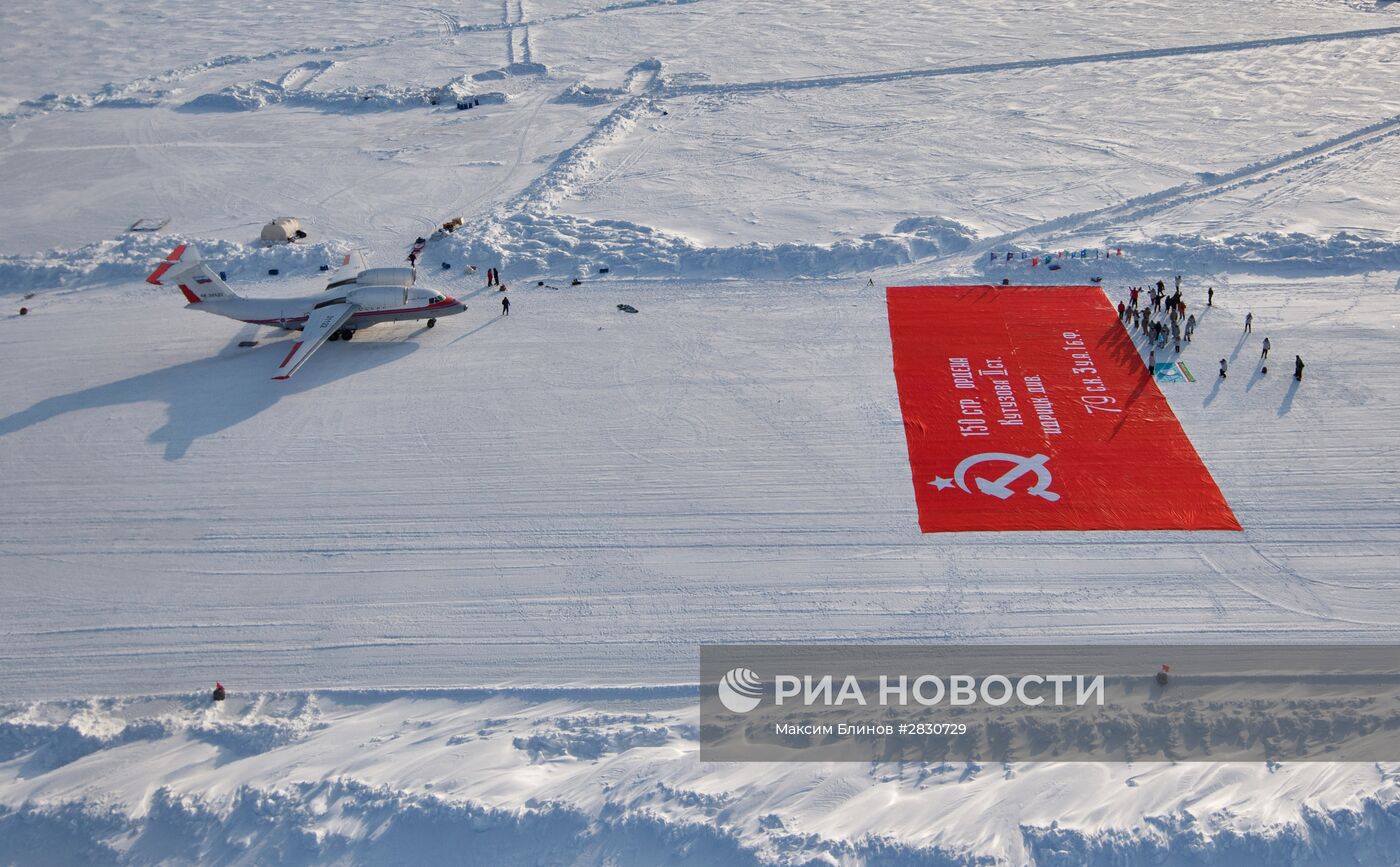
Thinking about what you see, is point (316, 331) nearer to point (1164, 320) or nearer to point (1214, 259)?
point (1164, 320)

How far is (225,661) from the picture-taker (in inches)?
862

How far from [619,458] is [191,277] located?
15615 millimetres

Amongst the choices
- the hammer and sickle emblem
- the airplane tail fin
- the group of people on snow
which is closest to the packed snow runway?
the group of people on snow

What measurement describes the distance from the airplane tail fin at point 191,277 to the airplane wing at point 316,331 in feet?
9.49

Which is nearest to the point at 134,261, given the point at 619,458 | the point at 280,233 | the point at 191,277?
the point at 280,233

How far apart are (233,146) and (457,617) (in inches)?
1426

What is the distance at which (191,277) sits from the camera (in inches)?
1268

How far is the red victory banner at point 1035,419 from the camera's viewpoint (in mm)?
25281

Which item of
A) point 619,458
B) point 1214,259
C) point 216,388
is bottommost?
point 619,458

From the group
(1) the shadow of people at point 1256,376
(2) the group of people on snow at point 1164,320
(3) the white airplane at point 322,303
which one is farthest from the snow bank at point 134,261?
(1) the shadow of people at point 1256,376

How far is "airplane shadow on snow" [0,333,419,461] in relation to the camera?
29516 mm

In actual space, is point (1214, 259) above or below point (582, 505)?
above

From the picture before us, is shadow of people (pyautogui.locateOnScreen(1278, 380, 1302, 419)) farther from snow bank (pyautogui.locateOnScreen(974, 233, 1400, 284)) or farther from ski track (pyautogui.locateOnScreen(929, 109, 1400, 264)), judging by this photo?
ski track (pyautogui.locateOnScreen(929, 109, 1400, 264))

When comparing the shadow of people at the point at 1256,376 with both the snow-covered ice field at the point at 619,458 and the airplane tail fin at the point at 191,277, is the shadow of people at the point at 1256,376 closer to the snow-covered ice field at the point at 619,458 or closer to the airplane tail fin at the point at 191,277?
the snow-covered ice field at the point at 619,458
